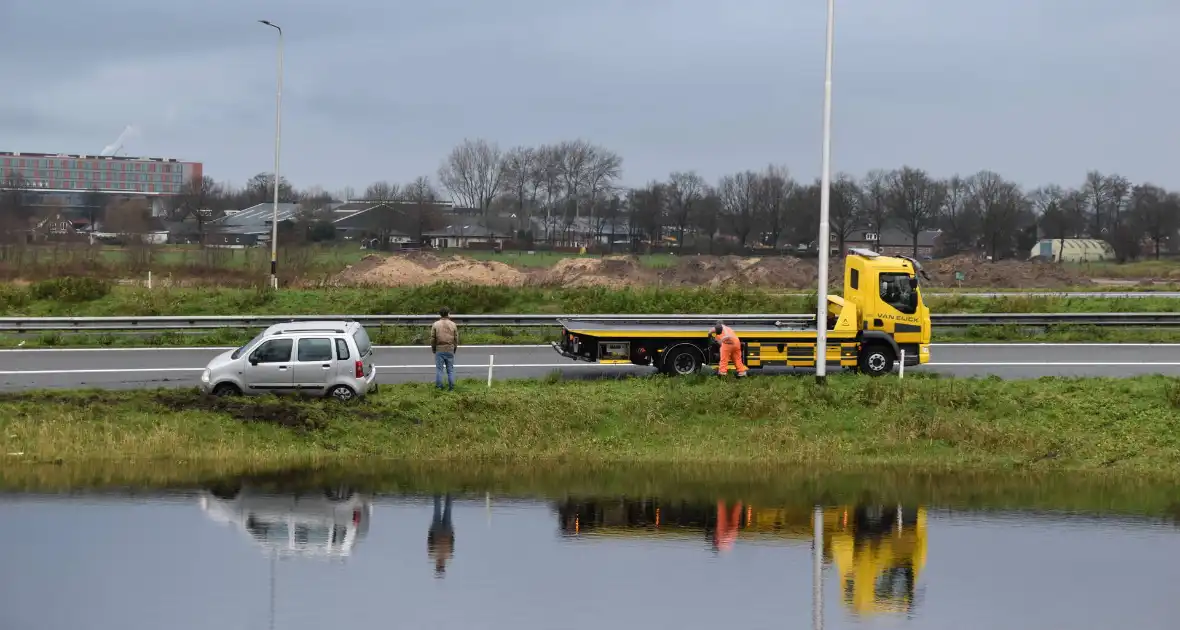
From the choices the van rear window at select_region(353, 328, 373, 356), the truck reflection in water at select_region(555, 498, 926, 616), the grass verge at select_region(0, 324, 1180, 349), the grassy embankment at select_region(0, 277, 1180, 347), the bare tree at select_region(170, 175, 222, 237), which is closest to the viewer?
the truck reflection in water at select_region(555, 498, 926, 616)

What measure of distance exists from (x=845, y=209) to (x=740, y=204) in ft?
64.6

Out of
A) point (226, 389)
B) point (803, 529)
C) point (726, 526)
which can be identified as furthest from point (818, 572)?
point (226, 389)

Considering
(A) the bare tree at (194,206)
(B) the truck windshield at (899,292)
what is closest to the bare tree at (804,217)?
(A) the bare tree at (194,206)

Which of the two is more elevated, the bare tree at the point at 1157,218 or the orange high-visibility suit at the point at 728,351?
the bare tree at the point at 1157,218

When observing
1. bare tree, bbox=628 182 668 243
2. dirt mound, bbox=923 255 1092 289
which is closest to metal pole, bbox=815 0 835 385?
dirt mound, bbox=923 255 1092 289

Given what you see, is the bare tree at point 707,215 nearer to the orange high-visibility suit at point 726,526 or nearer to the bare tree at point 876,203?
the bare tree at point 876,203

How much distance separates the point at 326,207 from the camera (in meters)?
122

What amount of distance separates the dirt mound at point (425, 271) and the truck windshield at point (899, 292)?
33.5 m

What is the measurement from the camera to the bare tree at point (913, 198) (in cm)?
9931

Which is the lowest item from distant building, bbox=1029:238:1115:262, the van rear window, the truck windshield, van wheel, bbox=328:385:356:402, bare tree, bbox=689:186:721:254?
van wheel, bbox=328:385:356:402

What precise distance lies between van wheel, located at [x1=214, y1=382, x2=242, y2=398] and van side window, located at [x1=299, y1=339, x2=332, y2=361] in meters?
1.32

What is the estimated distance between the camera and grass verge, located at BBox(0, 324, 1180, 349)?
3189cm

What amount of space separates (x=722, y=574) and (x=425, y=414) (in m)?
9.19

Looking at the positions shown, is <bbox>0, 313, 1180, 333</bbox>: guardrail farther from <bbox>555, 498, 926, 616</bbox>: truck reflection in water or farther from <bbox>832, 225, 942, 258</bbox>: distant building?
<bbox>832, 225, 942, 258</bbox>: distant building
